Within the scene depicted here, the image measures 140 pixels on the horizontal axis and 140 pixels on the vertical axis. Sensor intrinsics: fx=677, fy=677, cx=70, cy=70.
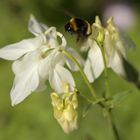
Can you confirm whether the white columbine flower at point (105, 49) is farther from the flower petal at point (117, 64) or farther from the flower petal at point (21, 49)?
the flower petal at point (21, 49)

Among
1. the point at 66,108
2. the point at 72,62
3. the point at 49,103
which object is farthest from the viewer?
the point at 49,103

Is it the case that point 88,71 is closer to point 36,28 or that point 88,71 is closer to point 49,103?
point 36,28

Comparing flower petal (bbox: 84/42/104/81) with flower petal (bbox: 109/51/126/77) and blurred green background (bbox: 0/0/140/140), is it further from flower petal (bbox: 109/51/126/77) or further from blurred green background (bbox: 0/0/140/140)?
blurred green background (bbox: 0/0/140/140)

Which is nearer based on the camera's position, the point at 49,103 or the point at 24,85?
the point at 24,85

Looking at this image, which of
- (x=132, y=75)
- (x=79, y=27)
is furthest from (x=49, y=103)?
(x=132, y=75)

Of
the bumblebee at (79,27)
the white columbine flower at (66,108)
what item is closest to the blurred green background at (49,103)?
the bumblebee at (79,27)

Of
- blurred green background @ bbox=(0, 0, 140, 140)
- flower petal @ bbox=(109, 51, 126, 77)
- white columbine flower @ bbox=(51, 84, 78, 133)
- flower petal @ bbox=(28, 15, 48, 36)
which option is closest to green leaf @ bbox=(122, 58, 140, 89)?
flower petal @ bbox=(109, 51, 126, 77)

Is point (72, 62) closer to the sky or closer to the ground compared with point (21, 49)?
closer to the ground
